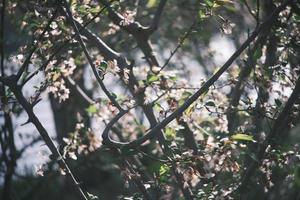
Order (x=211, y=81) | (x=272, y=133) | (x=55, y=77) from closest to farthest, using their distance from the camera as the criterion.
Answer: (x=211, y=81), (x=272, y=133), (x=55, y=77)

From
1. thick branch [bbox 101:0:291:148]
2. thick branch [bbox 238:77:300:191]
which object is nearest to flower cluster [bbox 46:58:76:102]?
thick branch [bbox 101:0:291:148]

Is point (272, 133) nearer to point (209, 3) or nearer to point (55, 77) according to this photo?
point (209, 3)

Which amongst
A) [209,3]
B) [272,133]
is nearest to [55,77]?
[209,3]

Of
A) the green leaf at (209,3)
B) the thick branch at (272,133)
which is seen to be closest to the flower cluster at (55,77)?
the green leaf at (209,3)

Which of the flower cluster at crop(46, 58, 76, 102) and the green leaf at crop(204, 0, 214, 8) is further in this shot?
the flower cluster at crop(46, 58, 76, 102)

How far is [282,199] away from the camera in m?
2.57

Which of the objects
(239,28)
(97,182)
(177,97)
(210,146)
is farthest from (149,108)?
(97,182)

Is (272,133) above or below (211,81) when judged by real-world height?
below

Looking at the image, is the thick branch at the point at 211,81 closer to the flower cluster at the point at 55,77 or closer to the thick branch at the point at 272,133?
the thick branch at the point at 272,133

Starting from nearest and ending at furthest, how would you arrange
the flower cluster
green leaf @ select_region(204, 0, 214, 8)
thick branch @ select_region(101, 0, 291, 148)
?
1. thick branch @ select_region(101, 0, 291, 148)
2. green leaf @ select_region(204, 0, 214, 8)
3. the flower cluster

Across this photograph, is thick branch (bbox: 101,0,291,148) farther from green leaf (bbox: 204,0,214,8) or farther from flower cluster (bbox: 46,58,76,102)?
flower cluster (bbox: 46,58,76,102)

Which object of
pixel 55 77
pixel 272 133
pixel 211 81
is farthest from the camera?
pixel 55 77

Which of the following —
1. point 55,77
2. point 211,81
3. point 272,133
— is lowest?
point 272,133

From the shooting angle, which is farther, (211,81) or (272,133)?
(272,133)
